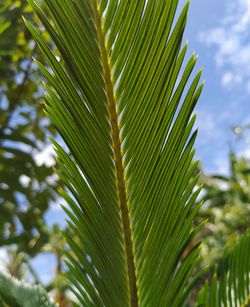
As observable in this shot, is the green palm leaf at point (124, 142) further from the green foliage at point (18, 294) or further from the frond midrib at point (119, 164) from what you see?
the green foliage at point (18, 294)

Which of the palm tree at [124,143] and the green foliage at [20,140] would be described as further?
the green foliage at [20,140]

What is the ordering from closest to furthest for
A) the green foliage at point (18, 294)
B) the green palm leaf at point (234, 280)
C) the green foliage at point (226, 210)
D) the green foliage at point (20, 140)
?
the green foliage at point (18, 294) → the green palm leaf at point (234, 280) → the green foliage at point (20, 140) → the green foliage at point (226, 210)

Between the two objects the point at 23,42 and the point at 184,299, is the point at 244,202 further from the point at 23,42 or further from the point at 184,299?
the point at 184,299

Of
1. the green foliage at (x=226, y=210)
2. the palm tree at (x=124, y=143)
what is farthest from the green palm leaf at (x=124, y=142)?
the green foliage at (x=226, y=210)

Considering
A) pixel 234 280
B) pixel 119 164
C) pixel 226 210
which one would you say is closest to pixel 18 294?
pixel 119 164

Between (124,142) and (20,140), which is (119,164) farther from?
(20,140)

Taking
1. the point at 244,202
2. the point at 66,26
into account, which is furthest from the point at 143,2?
the point at 244,202
